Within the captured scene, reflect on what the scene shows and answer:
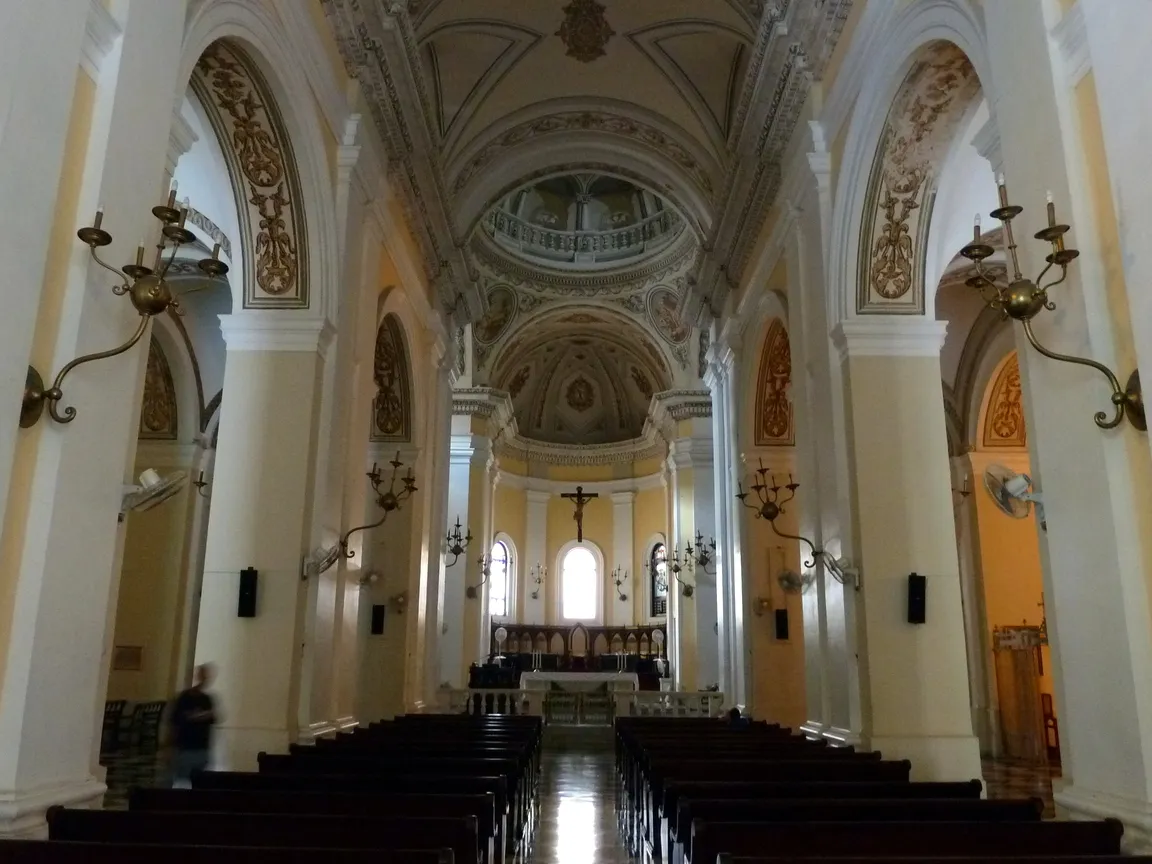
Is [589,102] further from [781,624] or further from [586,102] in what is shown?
[781,624]

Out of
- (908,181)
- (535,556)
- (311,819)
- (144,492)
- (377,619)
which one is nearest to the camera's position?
(311,819)

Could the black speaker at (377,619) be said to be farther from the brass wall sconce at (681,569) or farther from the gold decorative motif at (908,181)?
the brass wall sconce at (681,569)

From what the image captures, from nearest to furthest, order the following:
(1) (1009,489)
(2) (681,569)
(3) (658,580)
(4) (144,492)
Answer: (4) (144,492) < (1) (1009,489) < (2) (681,569) < (3) (658,580)

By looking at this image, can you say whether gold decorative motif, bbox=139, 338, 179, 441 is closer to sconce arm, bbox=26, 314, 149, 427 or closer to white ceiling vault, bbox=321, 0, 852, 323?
white ceiling vault, bbox=321, 0, 852, 323

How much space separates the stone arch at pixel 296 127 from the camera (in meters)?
5.43

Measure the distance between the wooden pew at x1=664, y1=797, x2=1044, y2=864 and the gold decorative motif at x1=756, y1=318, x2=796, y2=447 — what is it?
300 inches

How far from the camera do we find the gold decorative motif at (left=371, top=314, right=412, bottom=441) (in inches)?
421

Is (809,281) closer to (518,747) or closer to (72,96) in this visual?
(518,747)

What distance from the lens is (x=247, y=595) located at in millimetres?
6395

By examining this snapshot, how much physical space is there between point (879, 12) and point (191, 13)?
4.33 metres

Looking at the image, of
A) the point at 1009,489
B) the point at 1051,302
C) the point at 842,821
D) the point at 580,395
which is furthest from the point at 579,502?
the point at 842,821

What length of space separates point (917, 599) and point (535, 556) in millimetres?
17530

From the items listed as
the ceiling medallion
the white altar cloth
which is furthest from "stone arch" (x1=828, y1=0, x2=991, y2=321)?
the white altar cloth

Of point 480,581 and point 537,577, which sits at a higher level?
point 537,577
